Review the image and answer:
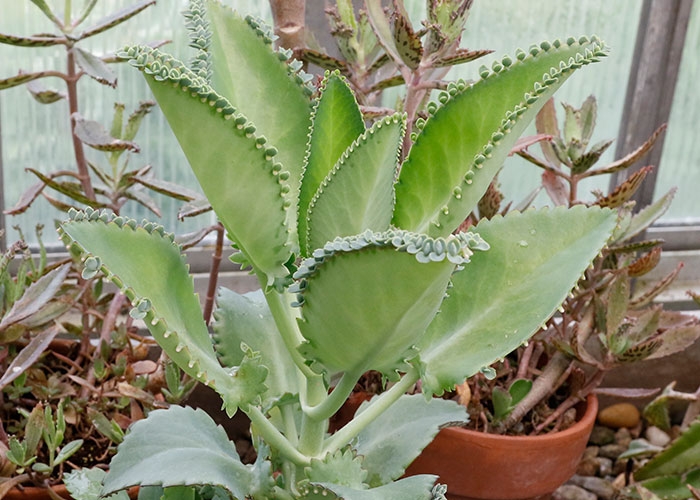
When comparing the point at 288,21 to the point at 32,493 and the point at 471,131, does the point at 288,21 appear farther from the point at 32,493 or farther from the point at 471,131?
the point at 32,493

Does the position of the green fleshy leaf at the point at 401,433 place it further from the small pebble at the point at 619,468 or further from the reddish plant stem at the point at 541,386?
the small pebble at the point at 619,468

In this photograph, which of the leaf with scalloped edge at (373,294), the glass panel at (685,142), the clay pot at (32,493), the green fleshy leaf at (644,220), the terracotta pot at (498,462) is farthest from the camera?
the glass panel at (685,142)

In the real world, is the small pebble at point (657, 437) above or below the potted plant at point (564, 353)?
below

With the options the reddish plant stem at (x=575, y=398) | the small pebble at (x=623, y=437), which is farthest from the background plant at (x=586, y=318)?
the small pebble at (x=623, y=437)

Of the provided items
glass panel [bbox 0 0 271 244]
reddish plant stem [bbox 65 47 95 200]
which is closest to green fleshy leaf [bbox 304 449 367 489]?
reddish plant stem [bbox 65 47 95 200]

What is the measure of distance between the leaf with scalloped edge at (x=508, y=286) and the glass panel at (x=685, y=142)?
2.96 feet

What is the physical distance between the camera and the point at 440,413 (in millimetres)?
663

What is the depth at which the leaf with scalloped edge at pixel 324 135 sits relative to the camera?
0.56m

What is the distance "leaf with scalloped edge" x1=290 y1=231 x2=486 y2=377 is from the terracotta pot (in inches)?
15.4

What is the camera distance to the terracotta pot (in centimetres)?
90

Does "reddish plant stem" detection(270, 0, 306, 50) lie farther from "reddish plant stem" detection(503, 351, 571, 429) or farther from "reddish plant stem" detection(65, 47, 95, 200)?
"reddish plant stem" detection(503, 351, 571, 429)

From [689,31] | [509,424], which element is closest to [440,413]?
[509,424]

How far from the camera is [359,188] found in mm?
526

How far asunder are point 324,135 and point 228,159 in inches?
3.5
